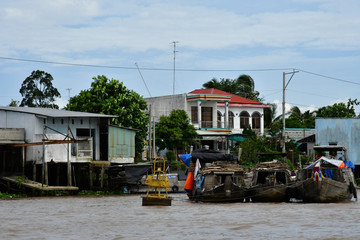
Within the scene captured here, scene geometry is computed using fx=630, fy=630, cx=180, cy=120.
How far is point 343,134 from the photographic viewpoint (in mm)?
45469

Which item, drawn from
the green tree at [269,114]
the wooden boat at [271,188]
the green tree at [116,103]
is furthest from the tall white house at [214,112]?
the wooden boat at [271,188]

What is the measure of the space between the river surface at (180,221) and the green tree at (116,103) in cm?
1661

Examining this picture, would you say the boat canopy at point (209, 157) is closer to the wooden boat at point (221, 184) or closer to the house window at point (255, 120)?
the wooden boat at point (221, 184)

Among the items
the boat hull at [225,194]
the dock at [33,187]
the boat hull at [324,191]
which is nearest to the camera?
the boat hull at [324,191]

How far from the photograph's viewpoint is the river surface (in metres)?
16.9

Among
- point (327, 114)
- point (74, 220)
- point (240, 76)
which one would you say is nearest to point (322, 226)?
point (74, 220)

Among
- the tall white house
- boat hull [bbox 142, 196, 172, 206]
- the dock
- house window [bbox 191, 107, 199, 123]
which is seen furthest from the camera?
house window [bbox 191, 107, 199, 123]

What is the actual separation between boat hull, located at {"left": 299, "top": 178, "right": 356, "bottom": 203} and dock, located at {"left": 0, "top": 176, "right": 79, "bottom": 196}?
12982mm

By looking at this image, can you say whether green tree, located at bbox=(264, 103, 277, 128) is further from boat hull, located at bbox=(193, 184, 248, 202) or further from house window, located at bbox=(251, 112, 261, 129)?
boat hull, located at bbox=(193, 184, 248, 202)

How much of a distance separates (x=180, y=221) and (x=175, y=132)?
3033cm

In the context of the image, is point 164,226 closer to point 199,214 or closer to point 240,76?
point 199,214

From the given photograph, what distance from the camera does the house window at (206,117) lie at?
56781 millimetres

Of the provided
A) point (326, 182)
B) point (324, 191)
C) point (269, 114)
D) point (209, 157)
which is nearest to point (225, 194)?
point (209, 157)

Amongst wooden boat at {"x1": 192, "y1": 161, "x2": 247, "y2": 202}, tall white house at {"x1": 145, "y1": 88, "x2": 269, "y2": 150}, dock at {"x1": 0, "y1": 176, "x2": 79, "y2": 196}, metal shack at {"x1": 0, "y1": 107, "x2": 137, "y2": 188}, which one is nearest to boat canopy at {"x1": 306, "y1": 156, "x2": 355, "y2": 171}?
wooden boat at {"x1": 192, "y1": 161, "x2": 247, "y2": 202}
